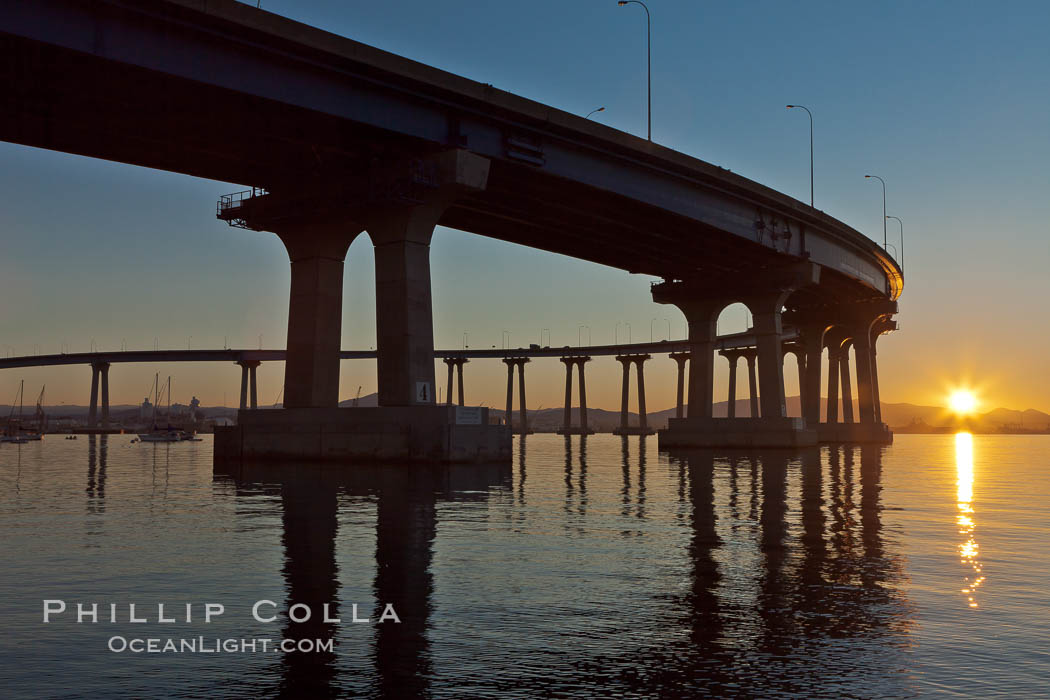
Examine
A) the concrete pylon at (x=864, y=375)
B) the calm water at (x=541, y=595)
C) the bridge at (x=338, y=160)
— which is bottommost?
the calm water at (x=541, y=595)

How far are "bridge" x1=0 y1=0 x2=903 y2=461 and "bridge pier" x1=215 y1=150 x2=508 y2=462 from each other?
0.11 meters

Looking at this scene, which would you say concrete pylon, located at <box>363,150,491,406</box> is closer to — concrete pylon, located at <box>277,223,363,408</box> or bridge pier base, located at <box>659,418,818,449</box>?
concrete pylon, located at <box>277,223,363,408</box>

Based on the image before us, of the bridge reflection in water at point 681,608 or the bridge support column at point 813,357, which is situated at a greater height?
the bridge support column at point 813,357

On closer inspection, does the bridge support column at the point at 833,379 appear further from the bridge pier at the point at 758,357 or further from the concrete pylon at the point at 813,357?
the bridge pier at the point at 758,357

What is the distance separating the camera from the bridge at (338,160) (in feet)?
124

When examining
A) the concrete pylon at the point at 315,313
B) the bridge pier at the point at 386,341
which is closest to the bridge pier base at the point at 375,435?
the bridge pier at the point at 386,341

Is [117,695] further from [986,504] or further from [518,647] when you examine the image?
[986,504]

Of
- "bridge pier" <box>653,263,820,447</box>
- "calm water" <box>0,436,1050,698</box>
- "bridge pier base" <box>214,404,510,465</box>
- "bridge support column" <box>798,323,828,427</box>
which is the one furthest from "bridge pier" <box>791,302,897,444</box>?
"calm water" <box>0,436,1050,698</box>

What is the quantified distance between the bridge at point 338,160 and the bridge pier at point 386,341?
11cm

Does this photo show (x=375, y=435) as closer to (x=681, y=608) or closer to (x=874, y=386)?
(x=681, y=608)

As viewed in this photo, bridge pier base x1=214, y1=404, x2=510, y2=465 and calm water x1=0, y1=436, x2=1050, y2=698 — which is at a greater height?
bridge pier base x1=214, y1=404, x2=510, y2=465

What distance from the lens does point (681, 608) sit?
1162 cm

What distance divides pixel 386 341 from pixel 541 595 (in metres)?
38.0

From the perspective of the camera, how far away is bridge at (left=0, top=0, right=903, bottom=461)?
3766cm
